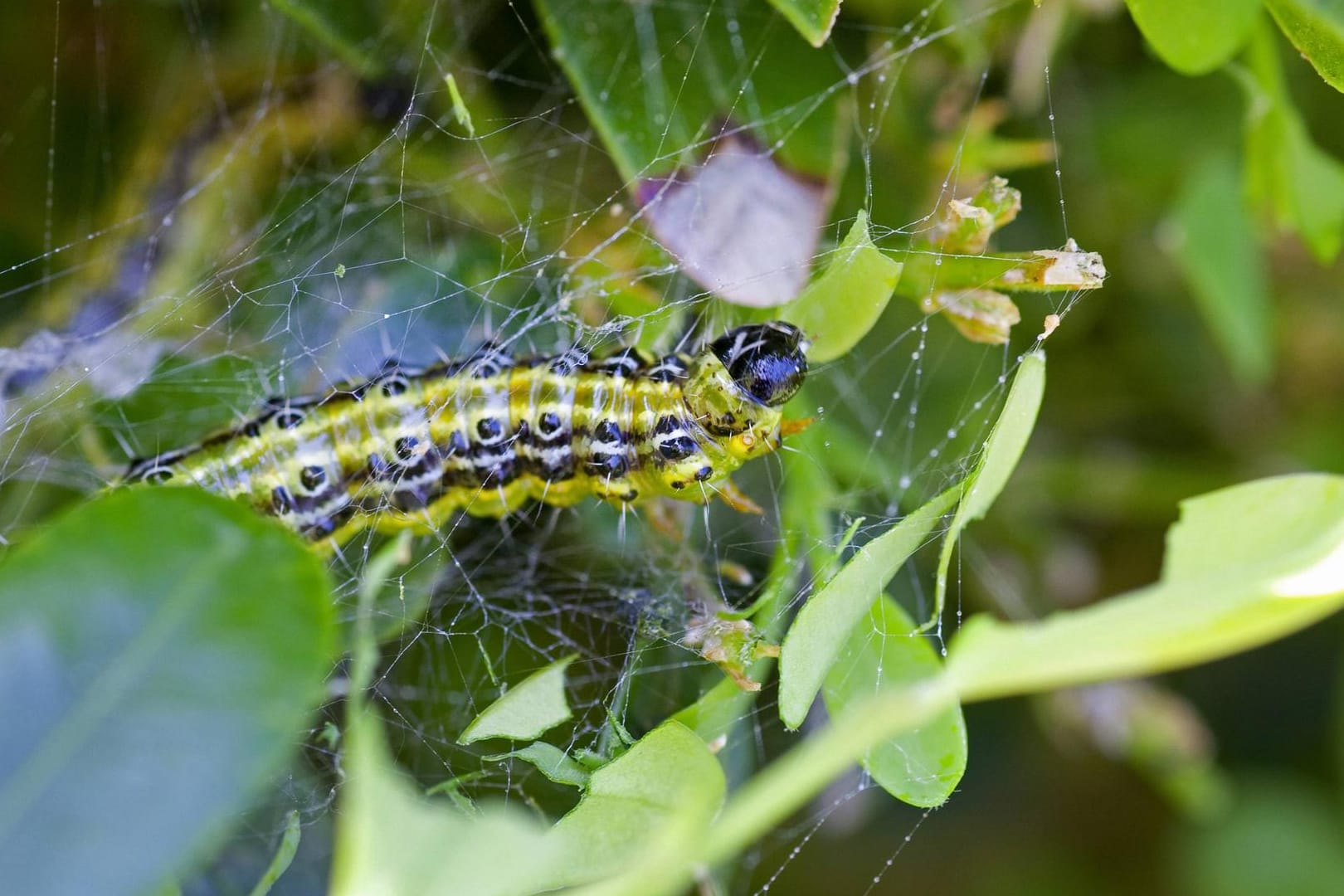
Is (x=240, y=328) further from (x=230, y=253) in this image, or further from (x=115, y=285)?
(x=115, y=285)

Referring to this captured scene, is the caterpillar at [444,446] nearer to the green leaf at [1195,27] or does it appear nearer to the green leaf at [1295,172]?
the green leaf at [1195,27]

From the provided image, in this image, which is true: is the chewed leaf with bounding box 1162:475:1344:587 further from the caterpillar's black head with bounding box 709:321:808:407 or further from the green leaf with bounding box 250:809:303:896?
the green leaf with bounding box 250:809:303:896

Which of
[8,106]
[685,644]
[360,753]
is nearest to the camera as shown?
[360,753]

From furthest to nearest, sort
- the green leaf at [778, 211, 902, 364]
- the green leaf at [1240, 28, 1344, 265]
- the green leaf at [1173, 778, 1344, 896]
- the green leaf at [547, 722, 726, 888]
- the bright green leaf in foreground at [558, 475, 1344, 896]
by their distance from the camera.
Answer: the green leaf at [1173, 778, 1344, 896], the green leaf at [1240, 28, 1344, 265], the green leaf at [778, 211, 902, 364], the green leaf at [547, 722, 726, 888], the bright green leaf in foreground at [558, 475, 1344, 896]

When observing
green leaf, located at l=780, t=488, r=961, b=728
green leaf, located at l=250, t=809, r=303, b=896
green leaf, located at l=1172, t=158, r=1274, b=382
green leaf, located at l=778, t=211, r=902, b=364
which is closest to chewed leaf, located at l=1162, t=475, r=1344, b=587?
green leaf, located at l=780, t=488, r=961, b=728

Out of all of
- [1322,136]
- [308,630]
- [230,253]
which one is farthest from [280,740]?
[1322,136]

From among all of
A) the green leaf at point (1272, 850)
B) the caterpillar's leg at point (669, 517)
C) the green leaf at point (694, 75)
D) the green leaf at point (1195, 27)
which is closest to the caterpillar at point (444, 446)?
the caterpillar's leg at point (669, 517)

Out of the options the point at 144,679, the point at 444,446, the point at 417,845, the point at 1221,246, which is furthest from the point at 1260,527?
the point at 1221,246
